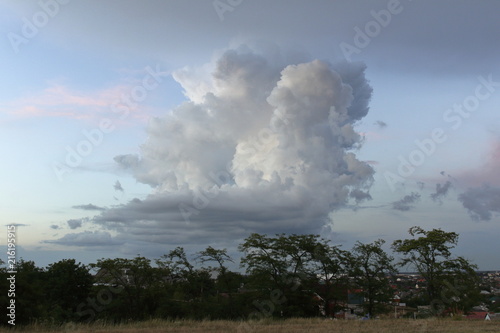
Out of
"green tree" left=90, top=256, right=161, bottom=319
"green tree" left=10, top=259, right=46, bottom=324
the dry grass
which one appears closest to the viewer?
the dry grass

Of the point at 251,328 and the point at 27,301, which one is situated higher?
the point at 27,301

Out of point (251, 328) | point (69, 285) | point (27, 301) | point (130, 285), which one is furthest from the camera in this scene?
point (69, 285)

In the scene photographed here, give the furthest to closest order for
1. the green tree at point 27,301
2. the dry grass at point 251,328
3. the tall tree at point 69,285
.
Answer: the tall tree at point 69,285
the green tree at point 27,301
the dry grass at point 251,328

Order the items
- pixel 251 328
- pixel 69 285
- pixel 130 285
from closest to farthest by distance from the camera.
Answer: pixel 251 328, pixel 130 285, pixel 69 285

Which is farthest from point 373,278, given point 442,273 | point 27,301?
point 27,301

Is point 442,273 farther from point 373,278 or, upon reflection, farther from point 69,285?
point 69,285

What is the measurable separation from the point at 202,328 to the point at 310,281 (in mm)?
22617

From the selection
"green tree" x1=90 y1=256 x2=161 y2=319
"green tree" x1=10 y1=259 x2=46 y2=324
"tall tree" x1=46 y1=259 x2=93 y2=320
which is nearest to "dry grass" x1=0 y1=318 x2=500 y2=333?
"green tree" x1=10 y1=259 x2=46 y2=324

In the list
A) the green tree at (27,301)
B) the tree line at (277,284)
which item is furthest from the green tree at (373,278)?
the green tree at (27,301)

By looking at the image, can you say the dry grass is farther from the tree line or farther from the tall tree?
the tall tree

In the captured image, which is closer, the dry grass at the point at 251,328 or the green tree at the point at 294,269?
the dry grass at the point at 251,328

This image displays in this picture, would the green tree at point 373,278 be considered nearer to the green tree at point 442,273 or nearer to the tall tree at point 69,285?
the green tree at point 442,273

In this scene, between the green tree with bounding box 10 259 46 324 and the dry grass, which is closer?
the dry grass

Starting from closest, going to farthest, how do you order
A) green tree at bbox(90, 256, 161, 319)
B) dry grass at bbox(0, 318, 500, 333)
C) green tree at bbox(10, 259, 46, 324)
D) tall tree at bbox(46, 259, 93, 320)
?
dry grass at bbox(0, 318, 500, 333)
green tree at bbox(10, 259, 46, 324)
green tree at bbox(90, 256, 161, 319)
tall tree at bbox(46, 259, 93, 320)
